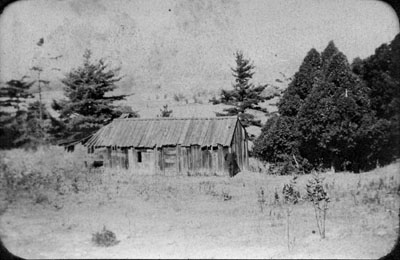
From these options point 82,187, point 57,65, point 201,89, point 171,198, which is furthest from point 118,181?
point 201,89

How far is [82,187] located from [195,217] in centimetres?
580

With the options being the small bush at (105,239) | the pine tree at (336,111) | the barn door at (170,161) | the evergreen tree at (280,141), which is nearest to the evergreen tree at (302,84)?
the evergreen tree at (280,141)

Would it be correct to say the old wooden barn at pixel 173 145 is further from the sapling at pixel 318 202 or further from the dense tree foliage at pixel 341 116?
the sapling at pixel 318 202

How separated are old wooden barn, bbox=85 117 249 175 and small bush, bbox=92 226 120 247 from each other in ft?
38.5

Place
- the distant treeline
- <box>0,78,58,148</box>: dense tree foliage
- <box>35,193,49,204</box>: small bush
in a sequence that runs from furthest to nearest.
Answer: the distant treeline
<box>0,78,58,148</box>: dense tree foliage
<box>35,193,49,204</box>: small bush

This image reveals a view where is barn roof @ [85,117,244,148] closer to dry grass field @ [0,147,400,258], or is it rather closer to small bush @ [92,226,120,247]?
dry grass field @ [0,147,400,258]

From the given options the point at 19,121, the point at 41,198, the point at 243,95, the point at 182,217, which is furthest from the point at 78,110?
the point at 182,217

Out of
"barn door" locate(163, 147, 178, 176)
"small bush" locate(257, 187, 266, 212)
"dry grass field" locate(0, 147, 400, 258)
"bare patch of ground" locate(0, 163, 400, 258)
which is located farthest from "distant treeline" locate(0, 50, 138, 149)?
"small bush" locate(257, 187, 266, 212)

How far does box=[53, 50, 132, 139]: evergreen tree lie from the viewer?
85.9ft

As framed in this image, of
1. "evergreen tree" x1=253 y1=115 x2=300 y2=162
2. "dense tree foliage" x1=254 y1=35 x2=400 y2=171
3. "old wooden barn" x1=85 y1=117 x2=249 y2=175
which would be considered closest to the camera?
"dense tree foliage" x1=254 y1=35 x2=400 y2=171

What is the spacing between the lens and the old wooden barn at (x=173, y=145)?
21938 millimetres

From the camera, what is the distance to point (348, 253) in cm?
946

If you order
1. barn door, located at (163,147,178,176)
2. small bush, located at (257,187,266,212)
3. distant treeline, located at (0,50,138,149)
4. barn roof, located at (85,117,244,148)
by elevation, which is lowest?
small bush, located at (257,187,266,212)

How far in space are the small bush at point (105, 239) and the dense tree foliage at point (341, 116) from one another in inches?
469
